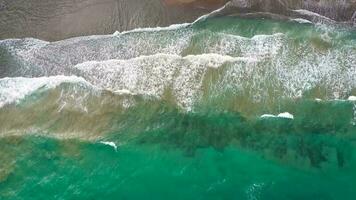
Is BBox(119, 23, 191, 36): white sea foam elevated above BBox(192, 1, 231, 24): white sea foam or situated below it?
below

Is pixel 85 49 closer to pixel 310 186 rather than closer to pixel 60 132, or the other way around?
pixel 60 132

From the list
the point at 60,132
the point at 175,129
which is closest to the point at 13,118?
the point at 60,132

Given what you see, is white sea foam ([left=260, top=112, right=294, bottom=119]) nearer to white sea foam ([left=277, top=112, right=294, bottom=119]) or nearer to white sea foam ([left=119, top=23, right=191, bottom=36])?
white sea foam ([left=277, top=112, right=294, bottom=119])

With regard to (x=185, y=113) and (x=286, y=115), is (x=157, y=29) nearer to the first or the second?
(x=185, y=113)

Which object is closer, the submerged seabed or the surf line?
the submerged seabed

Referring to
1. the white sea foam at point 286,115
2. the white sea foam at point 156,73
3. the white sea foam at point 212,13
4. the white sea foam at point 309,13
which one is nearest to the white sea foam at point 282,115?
the white sea foam at point 286,115

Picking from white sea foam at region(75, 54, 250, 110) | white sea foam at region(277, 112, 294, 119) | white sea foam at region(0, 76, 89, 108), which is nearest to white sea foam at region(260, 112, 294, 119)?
white sea foam at region(277, 112, 294, 119)

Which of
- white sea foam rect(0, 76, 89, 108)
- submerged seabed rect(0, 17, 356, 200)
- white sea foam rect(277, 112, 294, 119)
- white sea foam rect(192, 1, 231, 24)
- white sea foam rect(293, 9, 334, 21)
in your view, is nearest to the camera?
submerged seabed rect(0, 17, 356, 200)

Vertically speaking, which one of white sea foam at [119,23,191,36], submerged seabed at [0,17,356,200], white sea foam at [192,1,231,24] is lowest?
submerged seabed at [0,17,356,200]

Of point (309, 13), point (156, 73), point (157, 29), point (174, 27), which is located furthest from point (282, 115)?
point (157, 29)
